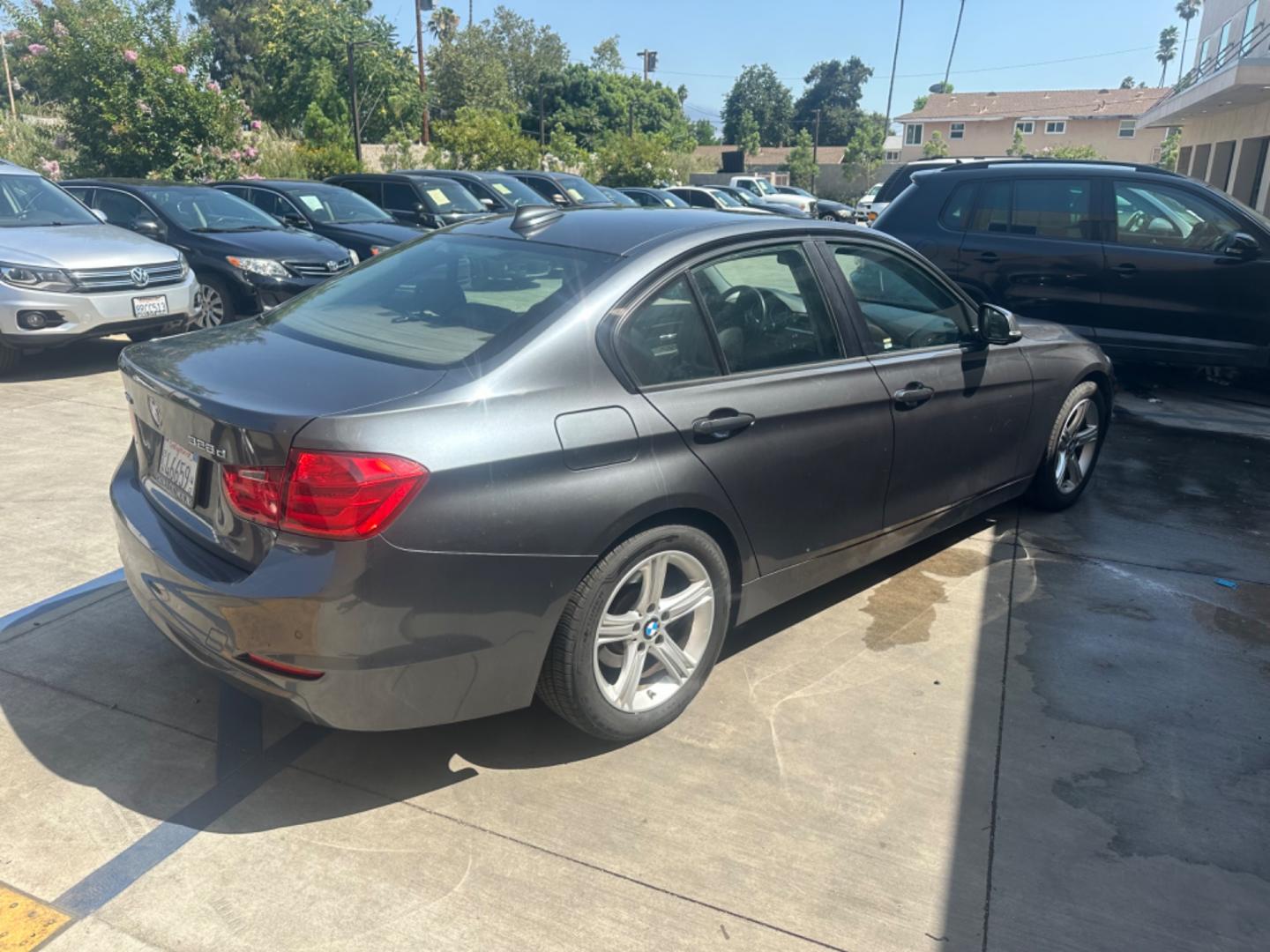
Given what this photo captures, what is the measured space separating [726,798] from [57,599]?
2.84 metres

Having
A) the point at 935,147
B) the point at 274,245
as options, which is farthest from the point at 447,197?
the point at 935,147

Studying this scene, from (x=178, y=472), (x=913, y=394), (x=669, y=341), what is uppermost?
(x=669, y=341)

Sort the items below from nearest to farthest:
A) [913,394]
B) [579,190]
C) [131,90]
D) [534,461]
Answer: [534,461], [913,394], [131,90], [579,190]

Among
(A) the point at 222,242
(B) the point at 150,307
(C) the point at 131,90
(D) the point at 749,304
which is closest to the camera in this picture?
(D) the point at 749,304

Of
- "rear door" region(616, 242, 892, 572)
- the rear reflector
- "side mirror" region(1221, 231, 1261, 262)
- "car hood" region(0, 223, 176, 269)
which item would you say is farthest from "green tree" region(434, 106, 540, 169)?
the rear reflector

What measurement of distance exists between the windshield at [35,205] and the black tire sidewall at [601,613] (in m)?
7.55

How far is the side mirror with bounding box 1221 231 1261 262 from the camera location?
761 cm

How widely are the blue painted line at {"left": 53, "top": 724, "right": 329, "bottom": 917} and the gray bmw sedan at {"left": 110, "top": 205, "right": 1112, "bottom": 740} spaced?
402 millimetres

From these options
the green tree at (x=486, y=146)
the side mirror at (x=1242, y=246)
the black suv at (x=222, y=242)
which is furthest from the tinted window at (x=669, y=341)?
the green tree at (x=486, y=146)

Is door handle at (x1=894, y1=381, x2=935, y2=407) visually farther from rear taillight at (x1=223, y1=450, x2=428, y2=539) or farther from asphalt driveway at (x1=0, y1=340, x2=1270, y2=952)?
rear taillight at (x1=223, y1=450, x2=428, y2=539)

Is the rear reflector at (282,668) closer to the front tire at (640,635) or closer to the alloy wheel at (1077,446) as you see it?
the front tire at (640,635)

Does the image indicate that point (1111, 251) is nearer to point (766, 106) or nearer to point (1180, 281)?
point (1180, 281)

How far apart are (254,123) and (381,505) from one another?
68.3 feet

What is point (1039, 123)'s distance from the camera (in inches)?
2844
